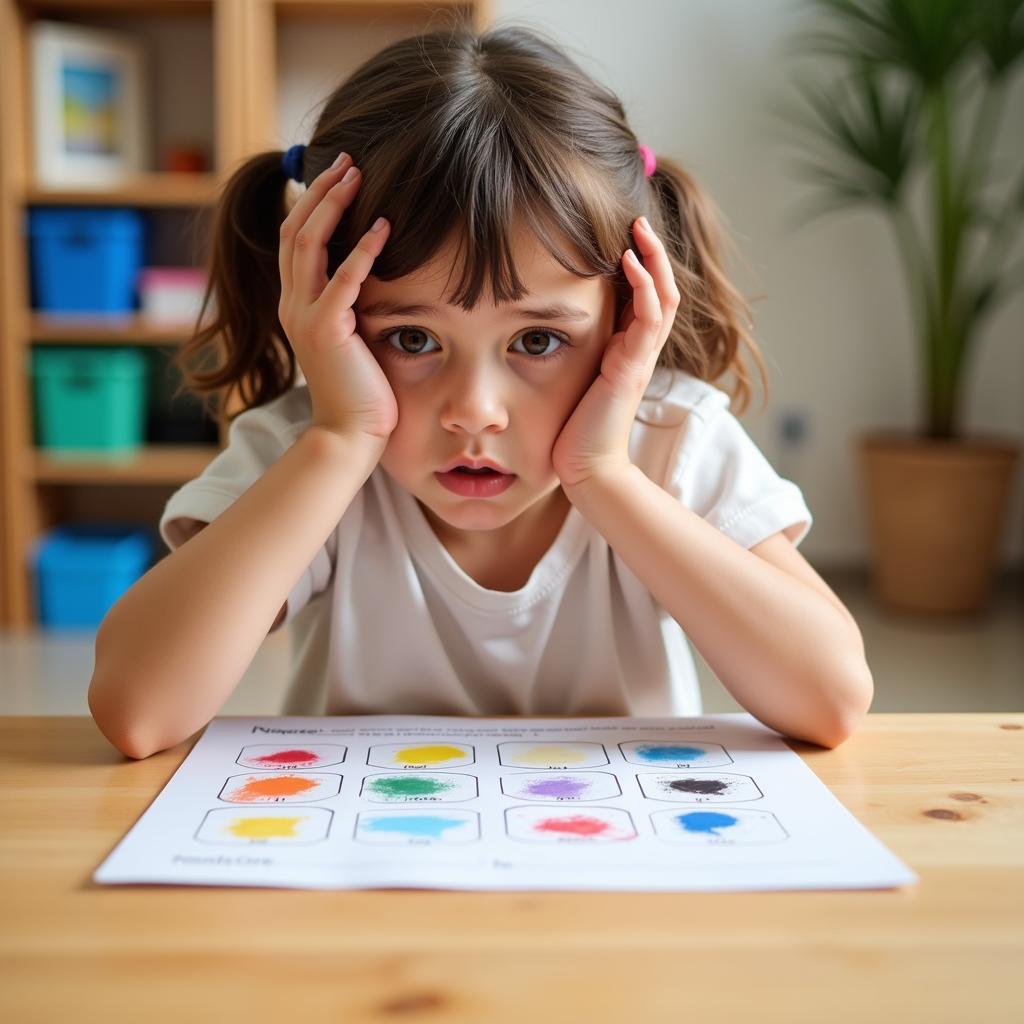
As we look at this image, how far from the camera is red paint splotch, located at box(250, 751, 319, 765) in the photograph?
688mm

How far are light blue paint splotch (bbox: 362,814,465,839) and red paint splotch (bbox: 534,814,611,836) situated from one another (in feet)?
0.13

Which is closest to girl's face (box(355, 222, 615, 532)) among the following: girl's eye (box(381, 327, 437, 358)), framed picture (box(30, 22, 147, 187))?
girl's eye (box(381, 327, 437, 358))

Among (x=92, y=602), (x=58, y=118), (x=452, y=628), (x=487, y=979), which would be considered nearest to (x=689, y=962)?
(x=487, y=979)

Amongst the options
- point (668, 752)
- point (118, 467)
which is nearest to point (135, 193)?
point (118, 467)

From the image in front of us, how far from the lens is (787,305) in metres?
3.28

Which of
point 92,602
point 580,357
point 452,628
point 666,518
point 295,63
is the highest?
point 295,63

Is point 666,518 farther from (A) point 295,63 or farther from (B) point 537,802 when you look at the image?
(A) point 295,63

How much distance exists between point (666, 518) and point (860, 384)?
2.62 meters

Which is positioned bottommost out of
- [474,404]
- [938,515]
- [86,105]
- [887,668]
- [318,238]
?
[887,668]

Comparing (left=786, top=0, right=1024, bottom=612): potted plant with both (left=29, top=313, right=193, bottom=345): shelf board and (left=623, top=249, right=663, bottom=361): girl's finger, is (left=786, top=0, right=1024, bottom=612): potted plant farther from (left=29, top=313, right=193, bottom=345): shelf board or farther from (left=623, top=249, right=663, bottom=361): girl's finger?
(left=623, top=249, right=663, bottom=361): girl's finger

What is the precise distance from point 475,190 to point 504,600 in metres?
0.34

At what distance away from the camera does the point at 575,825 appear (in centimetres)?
59

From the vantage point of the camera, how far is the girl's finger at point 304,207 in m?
0.87

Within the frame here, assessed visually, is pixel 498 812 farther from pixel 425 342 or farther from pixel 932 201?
pixel 932 201
